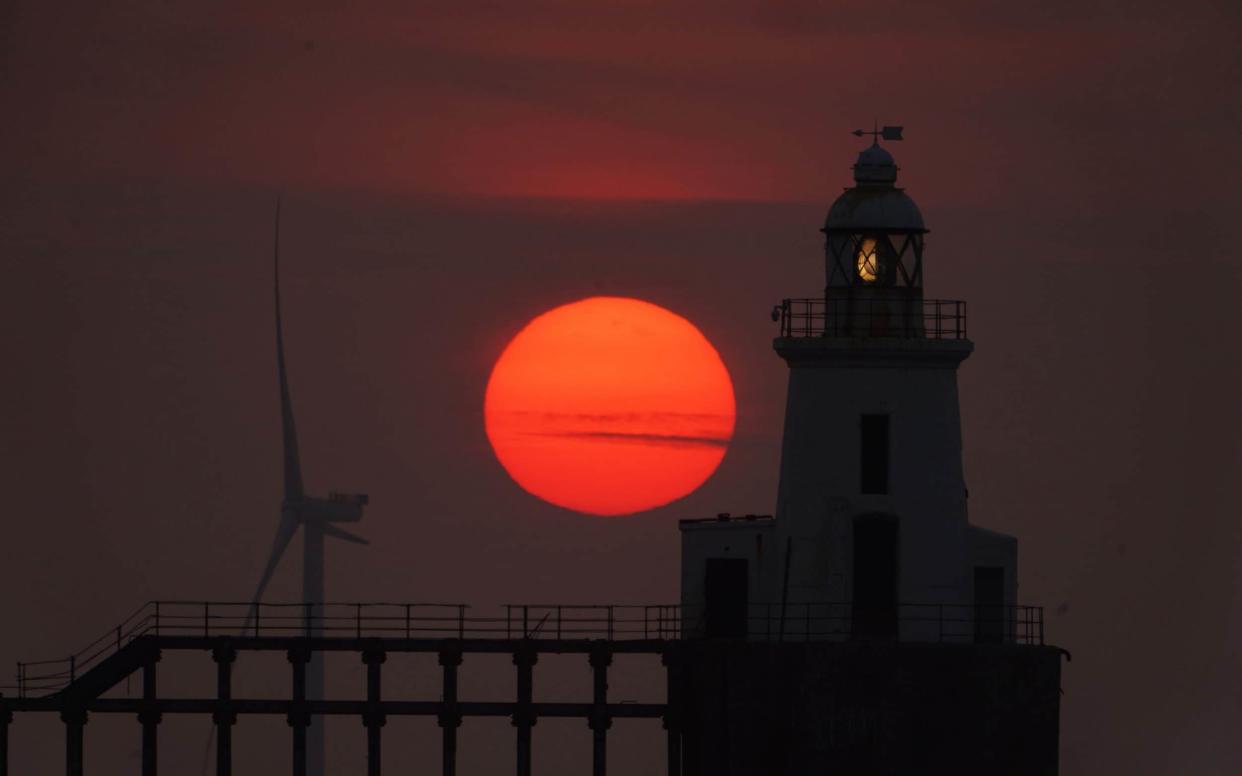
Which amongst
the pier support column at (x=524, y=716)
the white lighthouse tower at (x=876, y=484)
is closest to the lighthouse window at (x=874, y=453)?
the white lighthouse tower at (x=876, y=484)

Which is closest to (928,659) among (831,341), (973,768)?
(973,768)

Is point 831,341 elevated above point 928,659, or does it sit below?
above

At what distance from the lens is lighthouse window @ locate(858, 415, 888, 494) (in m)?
82.8

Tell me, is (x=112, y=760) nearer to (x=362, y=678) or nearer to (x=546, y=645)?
(x=362, y=678)

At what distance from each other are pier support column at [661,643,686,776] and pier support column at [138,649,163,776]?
13.2 meters

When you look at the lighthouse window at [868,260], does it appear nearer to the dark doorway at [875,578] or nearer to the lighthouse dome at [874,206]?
the lighthouse dome at [874,206]

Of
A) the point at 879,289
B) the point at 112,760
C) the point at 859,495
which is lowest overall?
the point at 112,760

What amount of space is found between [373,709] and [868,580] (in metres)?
14.8

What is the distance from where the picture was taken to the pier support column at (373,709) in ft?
290

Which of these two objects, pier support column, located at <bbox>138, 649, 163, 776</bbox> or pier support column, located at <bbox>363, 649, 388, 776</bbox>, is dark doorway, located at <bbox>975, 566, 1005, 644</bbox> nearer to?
pier support column, located at <bbox>363, 649, 388, 776</bbox>

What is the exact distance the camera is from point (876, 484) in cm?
8281

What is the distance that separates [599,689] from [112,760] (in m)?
111

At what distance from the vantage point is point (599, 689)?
88750mm

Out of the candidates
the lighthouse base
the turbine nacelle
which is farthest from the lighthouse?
the turbine nacelle
